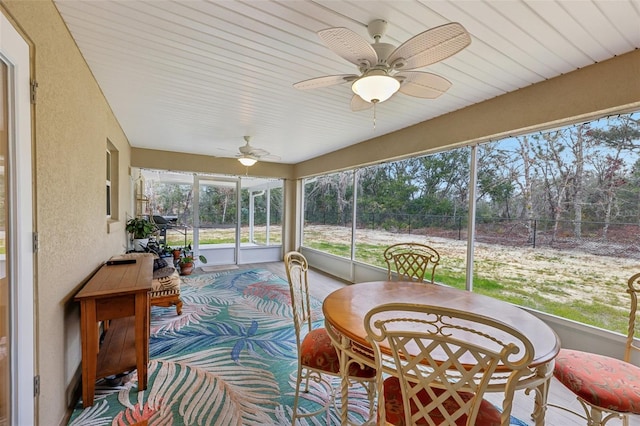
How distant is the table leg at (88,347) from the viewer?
5.87ft

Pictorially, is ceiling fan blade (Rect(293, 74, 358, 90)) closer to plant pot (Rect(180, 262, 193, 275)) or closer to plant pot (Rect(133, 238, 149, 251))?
plant pot (Rect(133, 238, 149, 251))

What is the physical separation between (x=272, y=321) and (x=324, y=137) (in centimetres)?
281

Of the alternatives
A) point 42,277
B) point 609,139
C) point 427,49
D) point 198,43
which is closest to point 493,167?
point 609,139

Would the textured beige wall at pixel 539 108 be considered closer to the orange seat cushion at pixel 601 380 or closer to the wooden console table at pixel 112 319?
the orange seat cushion at pixel 601 380

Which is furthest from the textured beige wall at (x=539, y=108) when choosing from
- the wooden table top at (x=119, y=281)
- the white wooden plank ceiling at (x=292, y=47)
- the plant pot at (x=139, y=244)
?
the plant pot at (x=139, y=244)

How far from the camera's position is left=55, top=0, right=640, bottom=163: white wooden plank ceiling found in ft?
4.99

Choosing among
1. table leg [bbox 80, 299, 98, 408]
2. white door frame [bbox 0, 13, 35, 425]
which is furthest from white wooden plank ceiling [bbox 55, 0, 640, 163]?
table leg [bbox 80, 299, 98, 408]

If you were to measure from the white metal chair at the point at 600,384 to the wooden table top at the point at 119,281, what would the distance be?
2681mm

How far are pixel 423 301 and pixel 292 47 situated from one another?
1.97 metres

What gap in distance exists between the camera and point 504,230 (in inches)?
111

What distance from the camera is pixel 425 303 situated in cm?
175

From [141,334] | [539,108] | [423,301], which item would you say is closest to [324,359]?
[423,301]

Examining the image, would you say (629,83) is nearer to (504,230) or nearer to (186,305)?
(504,230)

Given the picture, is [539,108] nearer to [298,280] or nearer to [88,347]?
[298,280]
